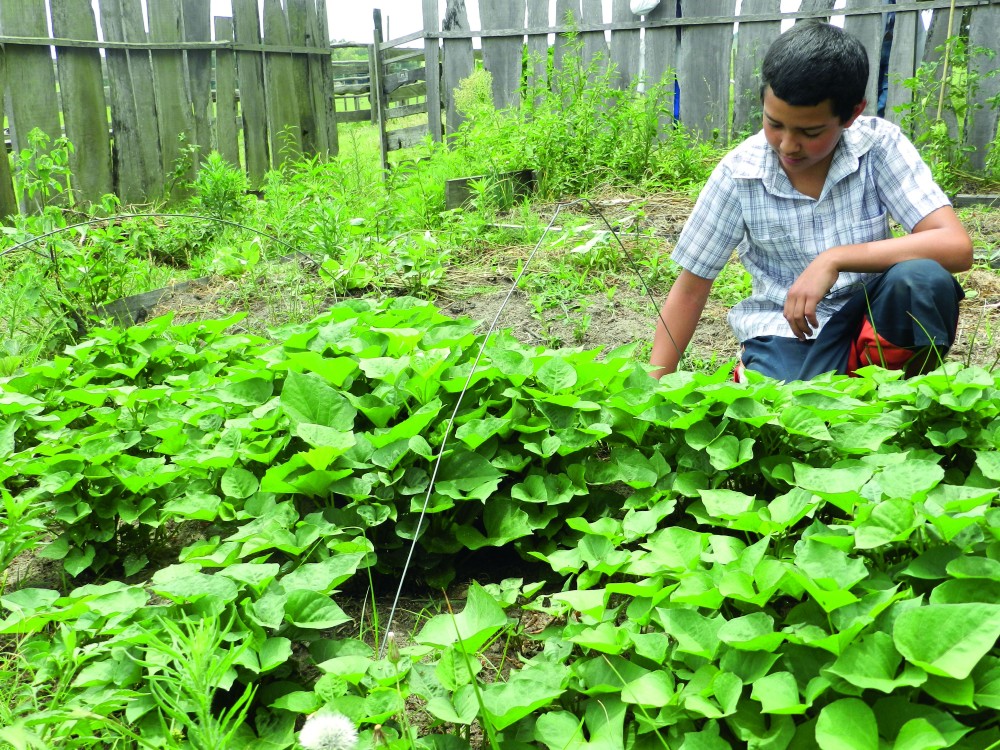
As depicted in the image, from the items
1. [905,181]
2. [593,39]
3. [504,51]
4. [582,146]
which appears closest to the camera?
[905,181]

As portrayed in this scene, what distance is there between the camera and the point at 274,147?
792 centimetres

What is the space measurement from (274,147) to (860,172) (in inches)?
252

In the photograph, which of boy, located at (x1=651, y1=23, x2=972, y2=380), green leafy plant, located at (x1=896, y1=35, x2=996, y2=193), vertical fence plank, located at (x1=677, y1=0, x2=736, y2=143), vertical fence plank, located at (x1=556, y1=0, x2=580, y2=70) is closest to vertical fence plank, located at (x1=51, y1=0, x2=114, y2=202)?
vertical fence plank, located at (x1=556, y1=0, x2=580, y2=70)

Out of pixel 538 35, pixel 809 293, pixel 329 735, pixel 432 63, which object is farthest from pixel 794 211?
pixel 432 63

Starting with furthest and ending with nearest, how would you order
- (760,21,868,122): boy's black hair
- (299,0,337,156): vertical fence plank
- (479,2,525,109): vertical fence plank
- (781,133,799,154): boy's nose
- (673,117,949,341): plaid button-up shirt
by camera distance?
(299,0,337,156): vertical fence plank → (479,2,525,109): vertical fence plank → (673,117,949,341): plaid button-up shirt → (781,133,799,154): boy's nose → (760,21,868,122): boy's black hair

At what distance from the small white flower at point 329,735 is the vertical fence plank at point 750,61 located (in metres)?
6.62

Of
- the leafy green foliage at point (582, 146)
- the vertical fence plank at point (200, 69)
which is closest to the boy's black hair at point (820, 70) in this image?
the leafy green foliage at point (582, 146)

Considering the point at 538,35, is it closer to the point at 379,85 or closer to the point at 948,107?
the point at 379,85

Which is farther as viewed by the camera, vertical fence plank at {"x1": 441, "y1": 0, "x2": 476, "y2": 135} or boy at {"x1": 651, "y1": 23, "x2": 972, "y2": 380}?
vertical fence plank at {"x1": 441, "y1": 0, "x2": 476, "y2": 135}

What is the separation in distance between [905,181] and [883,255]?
Answer: 0.29 meters

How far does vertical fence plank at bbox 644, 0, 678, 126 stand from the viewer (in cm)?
705

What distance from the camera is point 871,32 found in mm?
6488

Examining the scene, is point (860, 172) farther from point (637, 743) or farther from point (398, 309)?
point (637, 743)

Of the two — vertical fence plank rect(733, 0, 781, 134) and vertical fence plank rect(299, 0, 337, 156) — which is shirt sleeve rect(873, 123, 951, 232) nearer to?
vertical fence plank rect(733, 0, 781, 134)
